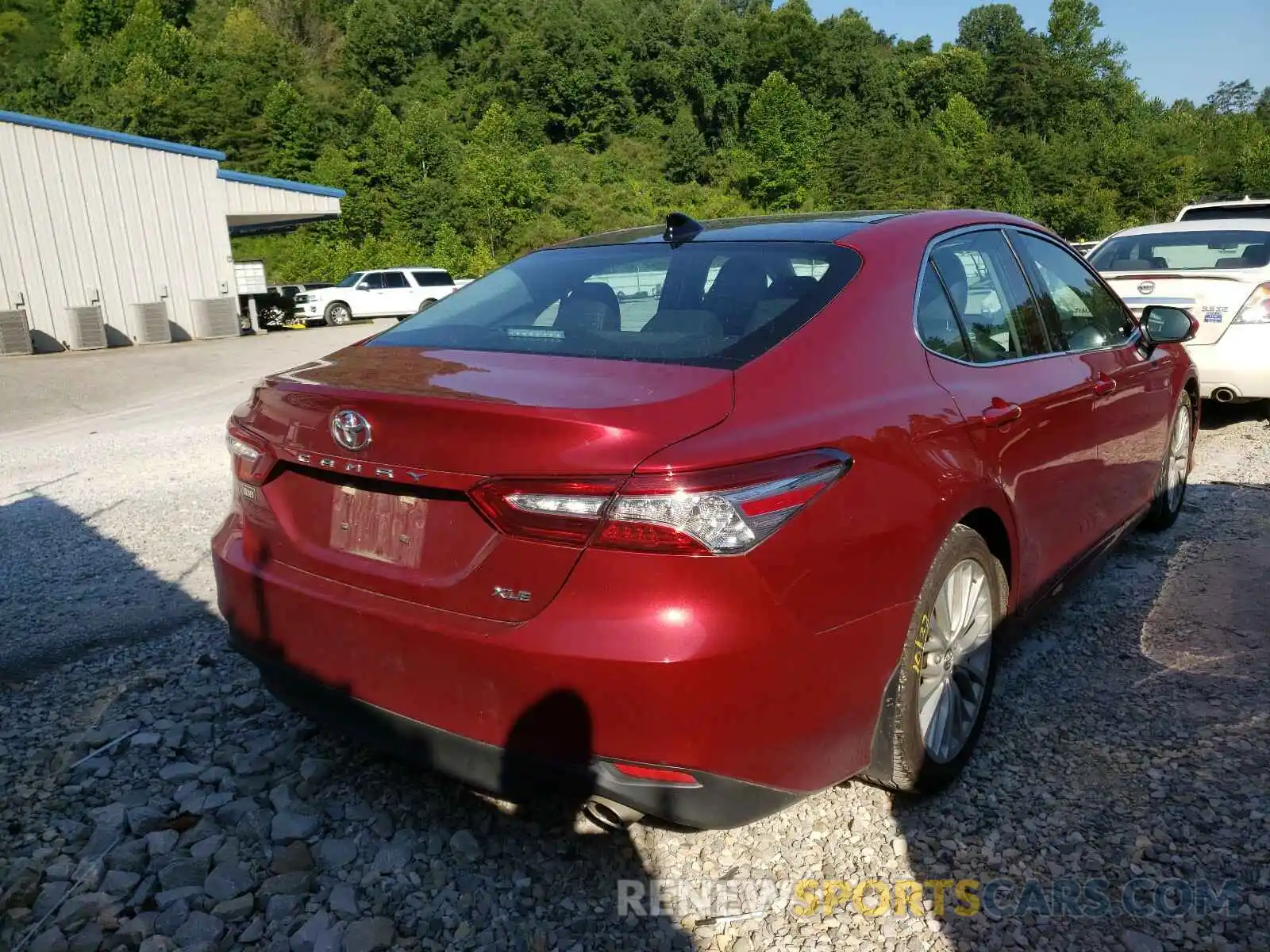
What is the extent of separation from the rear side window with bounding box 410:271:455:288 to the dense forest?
14844 mm

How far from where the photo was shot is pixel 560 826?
2.68 m

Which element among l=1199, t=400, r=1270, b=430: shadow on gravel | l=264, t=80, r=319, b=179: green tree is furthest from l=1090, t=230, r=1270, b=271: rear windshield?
l=264, t=80, r=319, b=179: green tree

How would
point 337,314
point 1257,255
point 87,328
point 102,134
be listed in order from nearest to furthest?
point 1257,255 < point 87,328 < point 102,134 < point 337,314

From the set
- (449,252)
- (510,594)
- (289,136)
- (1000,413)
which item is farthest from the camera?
(289,136)

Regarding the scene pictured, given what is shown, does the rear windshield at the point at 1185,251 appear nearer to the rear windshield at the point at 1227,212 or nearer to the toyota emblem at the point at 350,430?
the rear windshield at the point at 1227,212

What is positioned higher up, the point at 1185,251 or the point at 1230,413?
the point at 1185,251

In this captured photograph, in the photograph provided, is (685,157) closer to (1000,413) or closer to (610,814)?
(1000,413)

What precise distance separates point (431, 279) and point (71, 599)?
89.5 ft

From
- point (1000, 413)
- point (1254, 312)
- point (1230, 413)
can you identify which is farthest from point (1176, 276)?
point (1000, 413)

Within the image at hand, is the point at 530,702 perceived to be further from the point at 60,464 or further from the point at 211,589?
the point at 60,464

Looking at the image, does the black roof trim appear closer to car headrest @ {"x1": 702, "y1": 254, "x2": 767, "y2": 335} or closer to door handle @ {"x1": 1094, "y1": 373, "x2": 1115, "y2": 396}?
car headrest @ {"x1": 702, "y1": 254, "x2": 767, "y2": 335}

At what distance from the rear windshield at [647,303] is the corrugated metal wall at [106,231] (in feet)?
69.0

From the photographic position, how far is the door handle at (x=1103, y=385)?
3654mm

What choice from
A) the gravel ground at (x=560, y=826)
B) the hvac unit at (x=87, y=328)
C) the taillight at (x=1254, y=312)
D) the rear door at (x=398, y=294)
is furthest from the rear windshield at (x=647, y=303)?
the rear door at (x=398, y=294)
